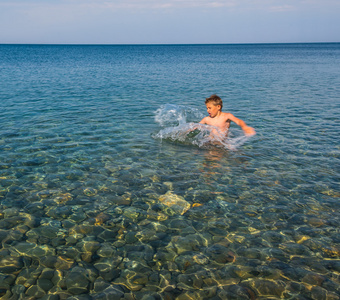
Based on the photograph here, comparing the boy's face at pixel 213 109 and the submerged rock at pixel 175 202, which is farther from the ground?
the boy's face at pixel 213 109

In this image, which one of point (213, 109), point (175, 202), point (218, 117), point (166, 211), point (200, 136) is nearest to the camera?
point (166, 211)

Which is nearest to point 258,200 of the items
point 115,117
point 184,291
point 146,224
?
point 146,224

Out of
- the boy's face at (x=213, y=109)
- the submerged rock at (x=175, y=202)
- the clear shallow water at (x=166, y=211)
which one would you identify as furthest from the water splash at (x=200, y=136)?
the submerged rock at (x=175, y=202)

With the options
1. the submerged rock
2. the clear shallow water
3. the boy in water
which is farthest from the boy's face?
the submerged rock

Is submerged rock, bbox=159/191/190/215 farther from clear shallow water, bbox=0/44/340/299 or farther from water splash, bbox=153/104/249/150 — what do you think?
water splash, bbox=153/104/249/150

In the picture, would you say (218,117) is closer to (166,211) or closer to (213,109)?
(213,109)

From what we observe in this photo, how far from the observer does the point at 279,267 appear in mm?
5293

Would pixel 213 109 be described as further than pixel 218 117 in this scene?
No

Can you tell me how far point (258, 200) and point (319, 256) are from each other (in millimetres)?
2209

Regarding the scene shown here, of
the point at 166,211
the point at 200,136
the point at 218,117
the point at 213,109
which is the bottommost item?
the point at 166,211

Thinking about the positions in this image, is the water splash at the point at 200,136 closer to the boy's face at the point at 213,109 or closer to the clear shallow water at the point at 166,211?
the clear shallow water at the point at 166,211

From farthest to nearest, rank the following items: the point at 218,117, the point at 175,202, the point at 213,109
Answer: the point at 218,117
the point at 213,109
the point at 175,202

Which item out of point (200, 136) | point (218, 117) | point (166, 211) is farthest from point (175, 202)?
point (218, 117)

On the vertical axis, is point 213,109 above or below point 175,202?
above
